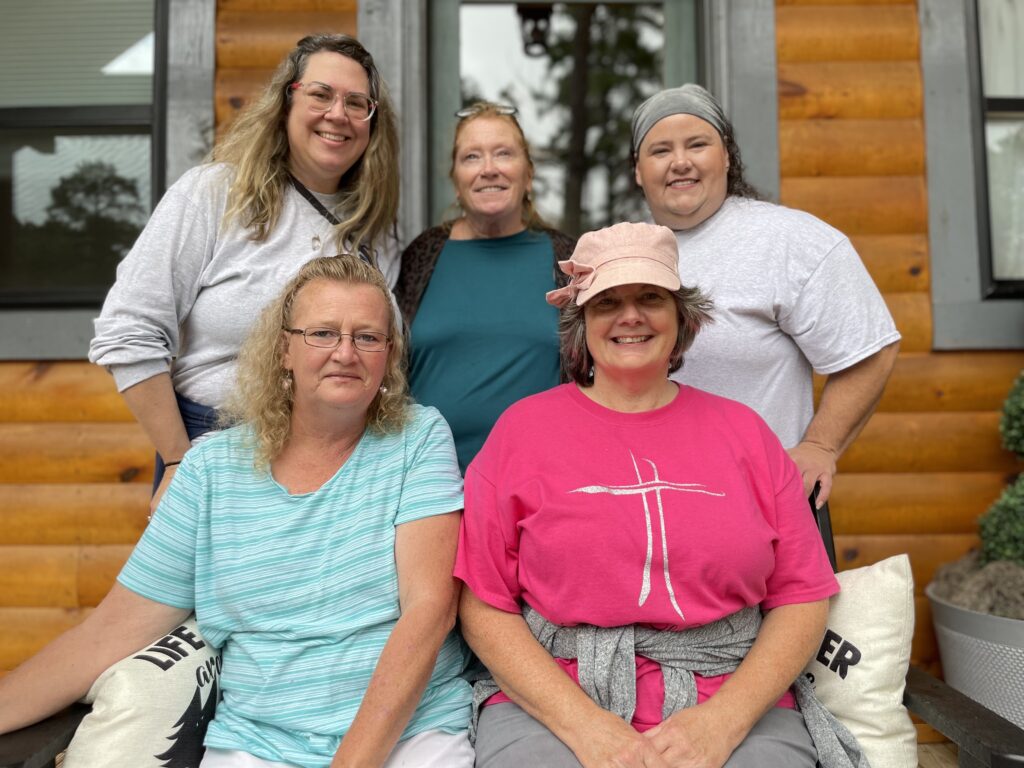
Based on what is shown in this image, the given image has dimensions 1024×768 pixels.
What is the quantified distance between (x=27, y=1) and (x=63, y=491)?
1810 mm

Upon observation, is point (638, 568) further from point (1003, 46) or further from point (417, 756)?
point (1003, 46)

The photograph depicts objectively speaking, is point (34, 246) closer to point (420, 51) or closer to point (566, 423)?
point (420, 51)

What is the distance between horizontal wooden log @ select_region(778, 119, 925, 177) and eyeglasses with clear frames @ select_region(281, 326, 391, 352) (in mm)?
1863

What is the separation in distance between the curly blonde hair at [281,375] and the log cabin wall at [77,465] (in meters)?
1.38

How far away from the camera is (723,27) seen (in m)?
2.93

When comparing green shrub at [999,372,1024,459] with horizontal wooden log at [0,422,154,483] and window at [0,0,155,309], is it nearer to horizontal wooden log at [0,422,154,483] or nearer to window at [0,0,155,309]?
horizontal wooden log at [0,422,154,483]

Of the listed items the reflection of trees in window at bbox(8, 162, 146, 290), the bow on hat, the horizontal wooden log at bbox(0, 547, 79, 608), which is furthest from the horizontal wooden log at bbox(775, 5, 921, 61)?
the horizontal wooden log at bbox(0, 547, 79, 608)

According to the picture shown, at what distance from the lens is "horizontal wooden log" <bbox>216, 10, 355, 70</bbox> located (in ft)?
9.56

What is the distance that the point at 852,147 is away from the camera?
116 inches

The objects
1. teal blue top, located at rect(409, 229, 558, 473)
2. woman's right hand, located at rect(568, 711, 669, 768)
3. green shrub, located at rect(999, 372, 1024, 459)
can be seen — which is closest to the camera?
woman's right hand, located at rect(568, 711, 669, 768)

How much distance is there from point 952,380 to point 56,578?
10.6 feet

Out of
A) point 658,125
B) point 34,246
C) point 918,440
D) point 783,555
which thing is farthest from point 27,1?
point 918,440

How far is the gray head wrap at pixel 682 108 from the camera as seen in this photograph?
2018 millimetres

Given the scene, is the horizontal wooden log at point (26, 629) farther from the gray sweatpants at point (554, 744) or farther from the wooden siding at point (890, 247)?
the wooden siding at point (890, 247)
